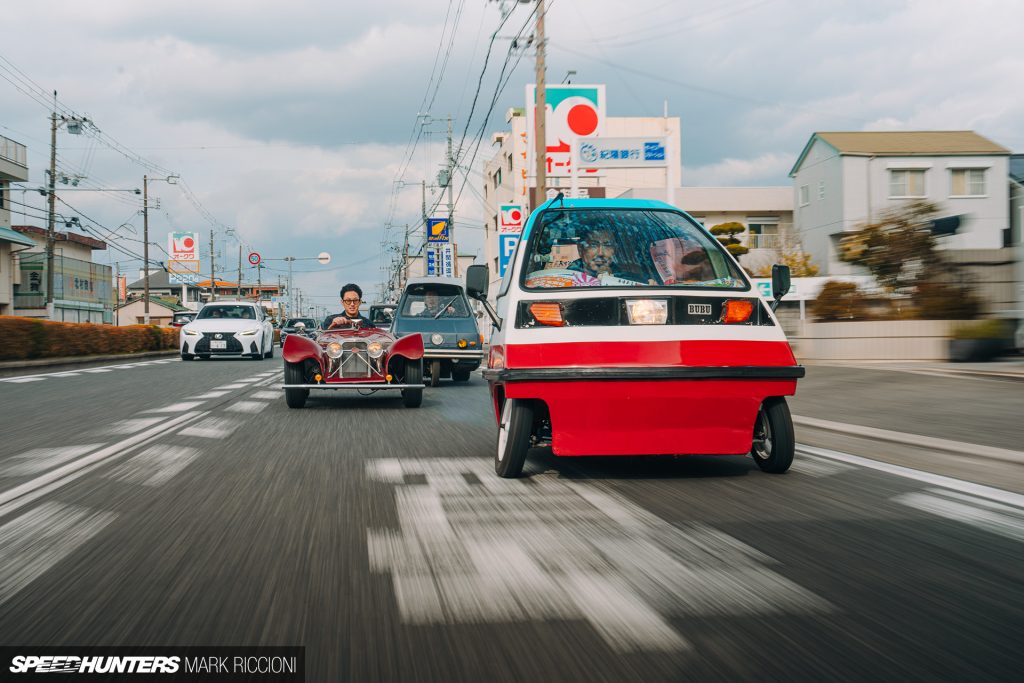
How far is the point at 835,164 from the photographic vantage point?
133 ft

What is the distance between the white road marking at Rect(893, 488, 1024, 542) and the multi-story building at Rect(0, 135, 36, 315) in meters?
44.7

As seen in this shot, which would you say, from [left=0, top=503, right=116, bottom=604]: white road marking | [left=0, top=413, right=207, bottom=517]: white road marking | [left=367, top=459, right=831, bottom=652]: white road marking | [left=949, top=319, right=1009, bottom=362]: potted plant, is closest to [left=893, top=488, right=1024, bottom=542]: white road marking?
[left=367, top=459, right=831, bottom=652]: white road marking

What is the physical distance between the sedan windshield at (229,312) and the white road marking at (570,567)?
78.6 ft

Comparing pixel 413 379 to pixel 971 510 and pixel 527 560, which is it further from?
pixel 527 560

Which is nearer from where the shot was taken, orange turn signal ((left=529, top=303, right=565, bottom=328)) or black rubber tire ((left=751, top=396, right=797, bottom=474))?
orange turn signal ((left=529, top=303, right=565, bottom=328))

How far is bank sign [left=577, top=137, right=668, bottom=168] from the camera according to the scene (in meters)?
21.2

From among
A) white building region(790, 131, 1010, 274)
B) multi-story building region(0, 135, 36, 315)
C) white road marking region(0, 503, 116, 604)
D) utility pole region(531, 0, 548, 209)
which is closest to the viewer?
white road marking region(0, 503, 116, 604)

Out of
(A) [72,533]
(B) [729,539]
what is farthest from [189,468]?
(B) [729,539]

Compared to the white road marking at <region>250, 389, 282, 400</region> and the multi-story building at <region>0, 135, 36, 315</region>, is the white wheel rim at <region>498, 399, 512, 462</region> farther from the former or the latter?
the multi-story building at <region>0, 135, 36, 315</region>

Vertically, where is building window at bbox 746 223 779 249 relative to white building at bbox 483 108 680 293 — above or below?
below

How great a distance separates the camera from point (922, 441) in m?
7.23

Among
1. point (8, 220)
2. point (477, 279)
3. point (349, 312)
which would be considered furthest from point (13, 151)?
point (477, 279)

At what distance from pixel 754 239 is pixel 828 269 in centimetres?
702

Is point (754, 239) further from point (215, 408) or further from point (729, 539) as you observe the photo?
point (729, 539)
